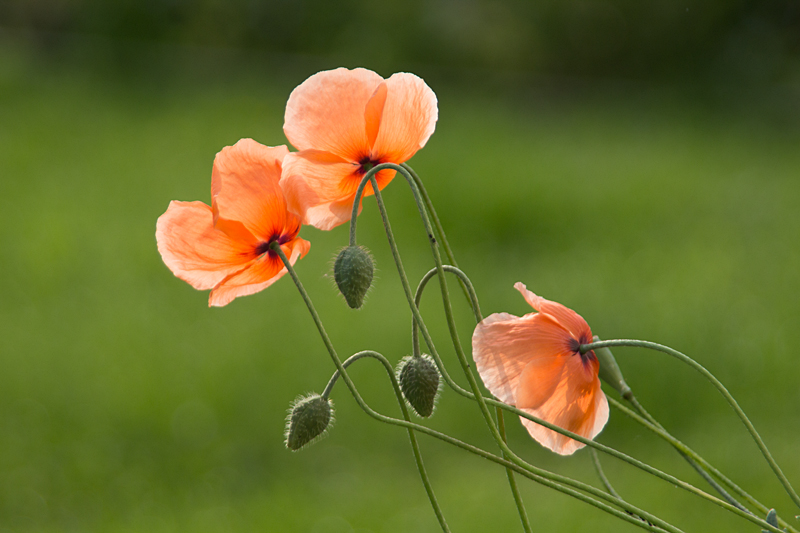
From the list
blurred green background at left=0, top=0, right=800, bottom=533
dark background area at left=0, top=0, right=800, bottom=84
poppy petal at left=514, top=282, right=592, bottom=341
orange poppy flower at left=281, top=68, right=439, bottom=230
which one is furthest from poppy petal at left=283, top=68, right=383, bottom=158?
dark background area at left=0, top=0, right=800, bottom=84

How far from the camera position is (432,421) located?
7.11 feet

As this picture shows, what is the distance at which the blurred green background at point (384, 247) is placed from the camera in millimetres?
1868

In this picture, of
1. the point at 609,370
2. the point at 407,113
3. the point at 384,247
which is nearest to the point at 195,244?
the point at 407,113

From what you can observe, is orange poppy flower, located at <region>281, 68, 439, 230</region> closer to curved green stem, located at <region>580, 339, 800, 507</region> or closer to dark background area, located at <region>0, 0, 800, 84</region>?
curved green stem, located at <region>580, 339, 800, 507</region>

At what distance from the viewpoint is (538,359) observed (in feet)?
1.34

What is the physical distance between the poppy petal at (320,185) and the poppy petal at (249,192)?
2 centimetres

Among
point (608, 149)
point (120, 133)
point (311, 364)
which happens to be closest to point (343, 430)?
point (311, 364)

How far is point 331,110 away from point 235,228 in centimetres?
8

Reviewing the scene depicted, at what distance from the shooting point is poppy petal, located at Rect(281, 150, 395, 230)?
0.40 metres

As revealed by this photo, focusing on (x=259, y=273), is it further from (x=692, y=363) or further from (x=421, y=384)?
(x=692, y=363)

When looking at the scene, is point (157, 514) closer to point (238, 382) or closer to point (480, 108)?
point (238, 382)

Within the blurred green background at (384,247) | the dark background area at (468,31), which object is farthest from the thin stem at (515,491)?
the dark background area at (468,31)

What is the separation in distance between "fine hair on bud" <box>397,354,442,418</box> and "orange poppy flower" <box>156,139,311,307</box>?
0.09m

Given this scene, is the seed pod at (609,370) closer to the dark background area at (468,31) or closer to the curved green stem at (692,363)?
the curved green stem at (692,363)
